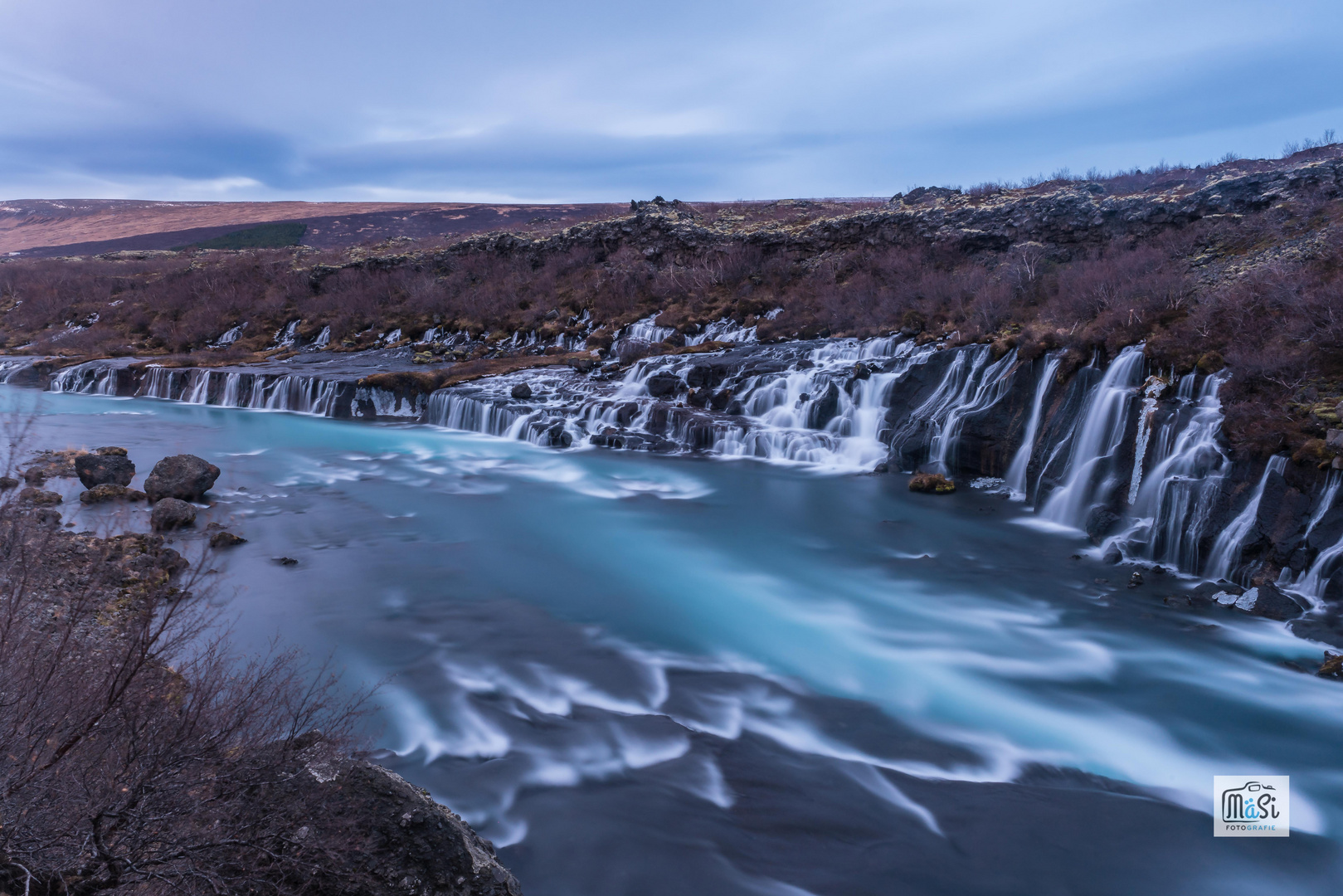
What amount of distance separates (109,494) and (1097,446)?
1555cm

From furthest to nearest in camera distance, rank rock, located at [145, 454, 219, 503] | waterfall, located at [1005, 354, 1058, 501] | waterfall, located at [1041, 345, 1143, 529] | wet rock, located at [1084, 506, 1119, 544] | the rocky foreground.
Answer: waterfall, located at [1005, 354, 1058, 501] < waterfall, located at [1041, 345, 1143, 529] < rock, located at [145, 454, 219, 503] < wet rock, located at [1084, 506, 1119, 544] < the rocky foreground

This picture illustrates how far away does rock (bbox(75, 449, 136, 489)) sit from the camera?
11.8 m

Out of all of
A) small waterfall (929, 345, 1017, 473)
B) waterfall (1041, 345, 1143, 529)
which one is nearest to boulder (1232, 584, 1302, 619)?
waterfall (1041, 345, 1143, 529)

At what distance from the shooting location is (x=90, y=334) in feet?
123

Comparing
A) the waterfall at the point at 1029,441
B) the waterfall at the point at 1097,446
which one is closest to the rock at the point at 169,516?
the waterfall at the point at 1097,446

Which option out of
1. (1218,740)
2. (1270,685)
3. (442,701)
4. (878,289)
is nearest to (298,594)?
(442,701)

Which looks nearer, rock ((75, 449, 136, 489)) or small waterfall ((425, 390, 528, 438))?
rock ((75, 449, 136, 489))

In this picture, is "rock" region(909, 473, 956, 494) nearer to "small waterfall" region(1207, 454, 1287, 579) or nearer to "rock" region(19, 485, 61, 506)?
"small waterfall" region(1207, 454, 1287, 579)

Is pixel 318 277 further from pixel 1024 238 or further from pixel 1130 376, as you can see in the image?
pixel 1130 376

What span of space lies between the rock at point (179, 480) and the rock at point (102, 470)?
0.57m

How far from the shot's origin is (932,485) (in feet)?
45.7

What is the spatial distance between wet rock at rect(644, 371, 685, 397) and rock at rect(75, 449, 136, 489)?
12304mm

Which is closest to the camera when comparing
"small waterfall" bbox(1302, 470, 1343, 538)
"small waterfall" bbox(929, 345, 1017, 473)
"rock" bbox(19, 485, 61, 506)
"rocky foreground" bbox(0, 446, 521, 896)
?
"rocky foreground" bbox(0, 446, 521, 896)

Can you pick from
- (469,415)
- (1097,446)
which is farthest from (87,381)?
(1097,446)
